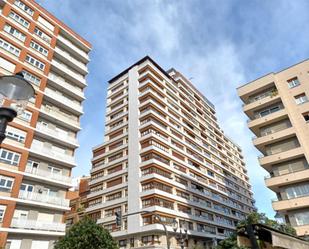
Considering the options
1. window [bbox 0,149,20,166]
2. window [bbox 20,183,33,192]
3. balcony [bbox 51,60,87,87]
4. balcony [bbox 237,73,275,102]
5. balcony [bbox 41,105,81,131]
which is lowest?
window [bbox 20,183,33,192]

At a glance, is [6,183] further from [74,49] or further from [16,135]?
[74,49]

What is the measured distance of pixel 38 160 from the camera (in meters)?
25.7

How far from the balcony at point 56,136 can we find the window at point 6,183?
5.95 metres

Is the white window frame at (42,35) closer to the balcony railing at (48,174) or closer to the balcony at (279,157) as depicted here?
the balcony railing at (48,174)

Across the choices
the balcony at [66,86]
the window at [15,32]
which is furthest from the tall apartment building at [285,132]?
the window at [15,32]

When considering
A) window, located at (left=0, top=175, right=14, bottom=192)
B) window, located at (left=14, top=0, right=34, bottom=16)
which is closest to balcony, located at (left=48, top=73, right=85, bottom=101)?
window, located at (left=14, top=0, right=34, bottom=16)

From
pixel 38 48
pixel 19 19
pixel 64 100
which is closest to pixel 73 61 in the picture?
pixel 38 48

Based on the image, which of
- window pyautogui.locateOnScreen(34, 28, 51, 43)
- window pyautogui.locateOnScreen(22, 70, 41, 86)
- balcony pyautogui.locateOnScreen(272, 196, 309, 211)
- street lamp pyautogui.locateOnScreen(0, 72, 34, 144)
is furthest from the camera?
window pyautogui.locateOnScreen(34, 28, 51, 43)

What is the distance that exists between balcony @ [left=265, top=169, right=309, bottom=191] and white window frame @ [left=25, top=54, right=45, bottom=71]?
1095 inches

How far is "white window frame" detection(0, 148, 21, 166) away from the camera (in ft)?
72.9

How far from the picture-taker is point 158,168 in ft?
126

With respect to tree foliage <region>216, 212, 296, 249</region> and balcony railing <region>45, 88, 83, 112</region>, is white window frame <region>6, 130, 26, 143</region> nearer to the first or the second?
balcony railing <region>45, 88, 83, 112</region>

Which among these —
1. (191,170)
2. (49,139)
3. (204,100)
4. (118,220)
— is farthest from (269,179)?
(204,100)

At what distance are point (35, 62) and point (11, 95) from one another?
28.4 metres
